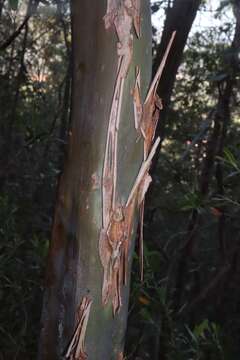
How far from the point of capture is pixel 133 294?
2475 millimetres

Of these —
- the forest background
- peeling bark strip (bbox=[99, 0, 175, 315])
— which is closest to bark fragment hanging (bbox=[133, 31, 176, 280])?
peeling bark strip (bbox=[99, 0, 175, 315])

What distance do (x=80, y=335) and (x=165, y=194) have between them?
10.8 feet

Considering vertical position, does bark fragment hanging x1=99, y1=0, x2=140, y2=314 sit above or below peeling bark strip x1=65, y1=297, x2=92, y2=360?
above

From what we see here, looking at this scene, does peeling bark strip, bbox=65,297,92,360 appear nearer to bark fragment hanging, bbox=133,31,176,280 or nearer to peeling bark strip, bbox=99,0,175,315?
peeling bark strip, bbox=99,0,175,315

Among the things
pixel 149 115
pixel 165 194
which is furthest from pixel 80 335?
pixel 165 194

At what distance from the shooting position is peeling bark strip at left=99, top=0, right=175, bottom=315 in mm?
1465

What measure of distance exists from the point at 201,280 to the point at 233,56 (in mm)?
2016

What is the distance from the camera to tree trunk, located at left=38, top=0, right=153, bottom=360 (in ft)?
4.81

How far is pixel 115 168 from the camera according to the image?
1.49 m

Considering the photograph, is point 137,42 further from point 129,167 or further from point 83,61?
point 129,167

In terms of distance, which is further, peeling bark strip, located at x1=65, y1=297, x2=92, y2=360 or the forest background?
the forest background

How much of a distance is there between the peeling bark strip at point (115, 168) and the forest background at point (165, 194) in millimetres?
295

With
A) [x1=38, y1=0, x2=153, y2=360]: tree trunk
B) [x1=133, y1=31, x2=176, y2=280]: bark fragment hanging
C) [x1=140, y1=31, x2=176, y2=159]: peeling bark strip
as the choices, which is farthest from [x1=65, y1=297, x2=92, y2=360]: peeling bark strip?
[x1=140, y1=31, x2=176, y2=159]: peeling bark strip

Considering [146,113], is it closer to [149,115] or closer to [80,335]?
[149,115]
